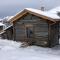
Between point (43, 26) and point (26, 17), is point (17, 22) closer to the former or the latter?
point (26, 17)

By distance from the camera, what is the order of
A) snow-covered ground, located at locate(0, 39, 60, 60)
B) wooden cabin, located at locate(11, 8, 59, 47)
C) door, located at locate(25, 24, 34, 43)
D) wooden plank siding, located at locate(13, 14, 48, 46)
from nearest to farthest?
snow-covered ground, located at locate(0, 39, 60, 60) < wooden cabin, located at locate(11, 8, 59, 47) < wooden plank siding, located at locate(13, 14, 48, 46) < door, located at locate(25, 24, 34, 43)

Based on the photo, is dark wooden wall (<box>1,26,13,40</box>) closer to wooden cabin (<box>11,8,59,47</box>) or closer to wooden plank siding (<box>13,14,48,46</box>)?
wooden cabin (<box>11,8,59,47</box>)

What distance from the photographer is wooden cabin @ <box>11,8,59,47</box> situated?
2144 centimetres

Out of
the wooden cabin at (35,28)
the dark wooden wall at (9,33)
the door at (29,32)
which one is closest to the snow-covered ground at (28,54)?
the door at (29,32)

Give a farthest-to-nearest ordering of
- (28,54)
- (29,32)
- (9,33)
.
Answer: (9,33) → (29,32) → (28,54)

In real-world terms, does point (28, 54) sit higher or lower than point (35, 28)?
lower

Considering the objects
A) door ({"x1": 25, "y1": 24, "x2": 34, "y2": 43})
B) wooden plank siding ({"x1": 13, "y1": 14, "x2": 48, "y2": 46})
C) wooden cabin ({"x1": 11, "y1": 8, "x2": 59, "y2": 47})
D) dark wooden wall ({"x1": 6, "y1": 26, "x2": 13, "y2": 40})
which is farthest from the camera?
dark wooden wall ({"x1": 6, "y1": 26, "x2": 13, "y2": 40})

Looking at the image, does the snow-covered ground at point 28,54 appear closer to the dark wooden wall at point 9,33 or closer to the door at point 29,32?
the door at point 29,32

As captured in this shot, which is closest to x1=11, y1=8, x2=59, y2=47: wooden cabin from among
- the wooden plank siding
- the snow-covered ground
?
the wooden plank siding

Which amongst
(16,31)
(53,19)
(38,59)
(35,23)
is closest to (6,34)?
(16,31)

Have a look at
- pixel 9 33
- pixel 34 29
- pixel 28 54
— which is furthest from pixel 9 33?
pixel 28 54

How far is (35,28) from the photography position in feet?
72.8

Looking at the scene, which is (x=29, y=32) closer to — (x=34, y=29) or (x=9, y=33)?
(x=34, y=29)

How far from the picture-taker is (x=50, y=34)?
850 inches
